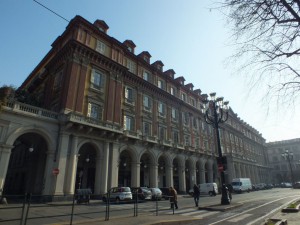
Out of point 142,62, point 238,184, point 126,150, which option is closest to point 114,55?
point 142,62

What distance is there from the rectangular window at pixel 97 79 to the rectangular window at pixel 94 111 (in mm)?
2367

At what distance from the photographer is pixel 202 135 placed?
45.0 m

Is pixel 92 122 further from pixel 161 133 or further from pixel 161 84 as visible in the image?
pixel 161 84

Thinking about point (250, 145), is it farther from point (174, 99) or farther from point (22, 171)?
point (22, 171)

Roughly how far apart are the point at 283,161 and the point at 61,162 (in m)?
96.5

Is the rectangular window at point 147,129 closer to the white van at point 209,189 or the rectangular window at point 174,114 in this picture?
the rectangular window at point 174,114

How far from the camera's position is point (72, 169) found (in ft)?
69.7

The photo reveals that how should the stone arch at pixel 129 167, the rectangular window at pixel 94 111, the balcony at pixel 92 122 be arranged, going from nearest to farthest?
the balcony at pixel 92 122 < the rectangular window at pixel 94 111 < the stone arch at pixel 129 167

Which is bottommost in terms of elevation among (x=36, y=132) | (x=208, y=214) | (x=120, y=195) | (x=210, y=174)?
(x=208, y=214)

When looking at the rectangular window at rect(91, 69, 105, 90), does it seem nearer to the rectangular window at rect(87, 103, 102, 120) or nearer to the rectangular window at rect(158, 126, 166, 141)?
the rectangular window at rect(87, 103, 102, 120)

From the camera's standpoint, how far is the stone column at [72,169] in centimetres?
2083

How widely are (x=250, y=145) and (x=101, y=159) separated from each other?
61.3 m

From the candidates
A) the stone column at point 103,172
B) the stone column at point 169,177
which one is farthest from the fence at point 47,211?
the stone column at point 169,177

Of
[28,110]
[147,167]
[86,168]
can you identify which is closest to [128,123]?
[86,168]
